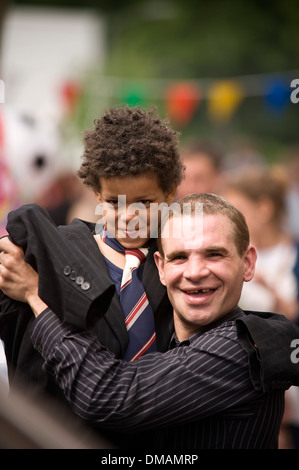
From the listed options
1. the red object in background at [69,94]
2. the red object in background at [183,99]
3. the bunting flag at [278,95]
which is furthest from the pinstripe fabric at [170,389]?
the red object in background at [69,94]

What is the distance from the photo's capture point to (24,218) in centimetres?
200

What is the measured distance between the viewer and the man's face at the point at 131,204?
2.15 m

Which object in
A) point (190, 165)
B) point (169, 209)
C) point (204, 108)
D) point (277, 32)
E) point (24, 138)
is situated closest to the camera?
point (169, 209)

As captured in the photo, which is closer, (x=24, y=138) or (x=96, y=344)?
(x=96, y=344)

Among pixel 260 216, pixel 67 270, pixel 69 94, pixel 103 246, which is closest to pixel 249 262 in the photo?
pixel 103 246

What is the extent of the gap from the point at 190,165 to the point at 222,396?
144 inches

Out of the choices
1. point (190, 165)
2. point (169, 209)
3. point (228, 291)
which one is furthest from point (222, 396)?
point (190, 165)

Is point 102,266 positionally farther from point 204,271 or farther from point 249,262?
point 249,262

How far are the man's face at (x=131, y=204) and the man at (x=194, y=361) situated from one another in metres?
0.07

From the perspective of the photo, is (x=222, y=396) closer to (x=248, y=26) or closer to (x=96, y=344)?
(x=96, y=344)

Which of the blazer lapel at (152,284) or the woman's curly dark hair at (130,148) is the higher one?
the woman's curly dark hair at (130,148)

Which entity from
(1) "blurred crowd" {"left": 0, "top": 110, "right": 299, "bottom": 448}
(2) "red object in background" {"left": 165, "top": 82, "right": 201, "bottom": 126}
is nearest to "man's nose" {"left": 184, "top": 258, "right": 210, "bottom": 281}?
(1) "blurred crowd" {"left": 0, "top": 110, "right": 299, "bottom": 448}

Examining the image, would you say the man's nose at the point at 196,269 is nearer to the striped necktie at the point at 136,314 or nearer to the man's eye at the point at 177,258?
the man's eye at the point at 177,258

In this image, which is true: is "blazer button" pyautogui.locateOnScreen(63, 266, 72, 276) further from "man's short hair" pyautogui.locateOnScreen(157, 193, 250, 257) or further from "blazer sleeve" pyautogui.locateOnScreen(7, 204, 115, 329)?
"man's short hair" pyautogui.locateOnScreen(157, 193, 250, 257)
